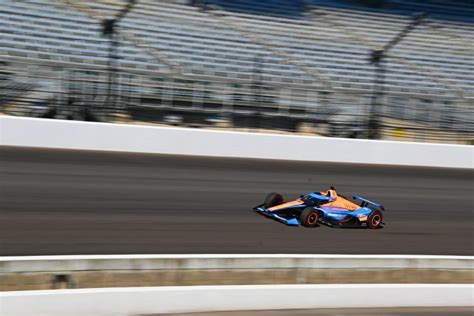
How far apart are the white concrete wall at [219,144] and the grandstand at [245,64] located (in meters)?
0.74

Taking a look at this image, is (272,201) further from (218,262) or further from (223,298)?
(223,298)

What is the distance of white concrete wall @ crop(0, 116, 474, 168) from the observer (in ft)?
30.0

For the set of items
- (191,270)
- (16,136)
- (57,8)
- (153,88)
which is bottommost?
(191,270)

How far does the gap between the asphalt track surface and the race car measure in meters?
0.11

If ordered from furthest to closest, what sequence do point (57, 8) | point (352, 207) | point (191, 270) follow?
point (57, 8) < point (352, 207) < point (191, 270)

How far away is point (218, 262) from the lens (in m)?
6.21

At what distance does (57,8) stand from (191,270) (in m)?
8.57

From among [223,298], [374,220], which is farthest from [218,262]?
[374,220]

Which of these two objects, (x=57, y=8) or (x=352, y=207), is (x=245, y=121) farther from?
(x=57, y=8)

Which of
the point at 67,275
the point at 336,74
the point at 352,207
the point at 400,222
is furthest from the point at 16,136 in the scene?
the point at 336,74

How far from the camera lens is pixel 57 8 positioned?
12945 millimetres

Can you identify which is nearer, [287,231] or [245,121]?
[287,231]

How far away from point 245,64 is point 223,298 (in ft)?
26.9

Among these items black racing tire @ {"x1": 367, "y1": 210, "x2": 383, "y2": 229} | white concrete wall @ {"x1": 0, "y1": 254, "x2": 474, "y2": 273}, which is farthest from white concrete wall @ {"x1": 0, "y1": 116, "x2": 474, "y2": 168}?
white concrete wall @ {"x1": 0, "y1": 254, "x2": 474, "y2": 273}
